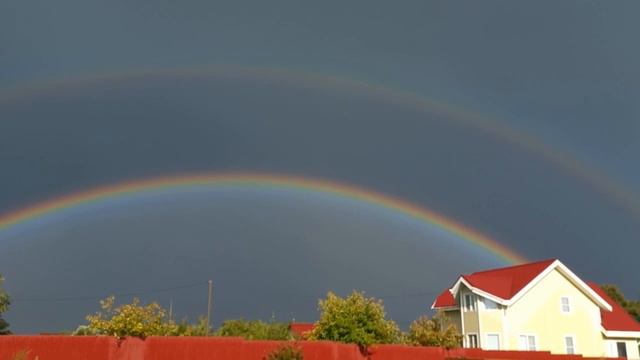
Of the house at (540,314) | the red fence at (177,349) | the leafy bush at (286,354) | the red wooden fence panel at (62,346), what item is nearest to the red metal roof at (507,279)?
the house at (540,314)

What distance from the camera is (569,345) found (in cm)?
5081

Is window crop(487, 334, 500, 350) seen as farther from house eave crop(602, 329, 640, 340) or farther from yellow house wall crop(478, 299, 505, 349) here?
house eave crop(602, 329, 640, 340)

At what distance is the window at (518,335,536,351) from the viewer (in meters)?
49.4

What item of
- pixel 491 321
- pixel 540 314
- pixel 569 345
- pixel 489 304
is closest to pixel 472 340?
pixel 491 321

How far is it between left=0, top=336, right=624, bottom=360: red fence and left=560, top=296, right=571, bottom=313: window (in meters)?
17.2

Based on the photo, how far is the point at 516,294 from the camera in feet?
161

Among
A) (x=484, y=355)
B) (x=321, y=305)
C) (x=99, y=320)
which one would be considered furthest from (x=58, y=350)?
(x=484, y=355)

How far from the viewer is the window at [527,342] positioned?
4938 centimetres

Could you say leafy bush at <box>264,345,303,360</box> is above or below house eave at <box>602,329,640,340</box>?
below

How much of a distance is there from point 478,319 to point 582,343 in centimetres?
826

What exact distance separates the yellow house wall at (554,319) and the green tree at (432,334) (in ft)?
30.1

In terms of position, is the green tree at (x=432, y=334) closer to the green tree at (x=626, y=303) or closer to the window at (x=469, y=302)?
the window at (x=469, y=302)

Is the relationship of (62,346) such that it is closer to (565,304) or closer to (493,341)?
(493,341)

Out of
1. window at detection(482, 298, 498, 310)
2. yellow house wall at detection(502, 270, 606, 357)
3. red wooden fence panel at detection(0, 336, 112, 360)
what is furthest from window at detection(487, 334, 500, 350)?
red wooden fence panel at detection(0, 336, 112, 360)
